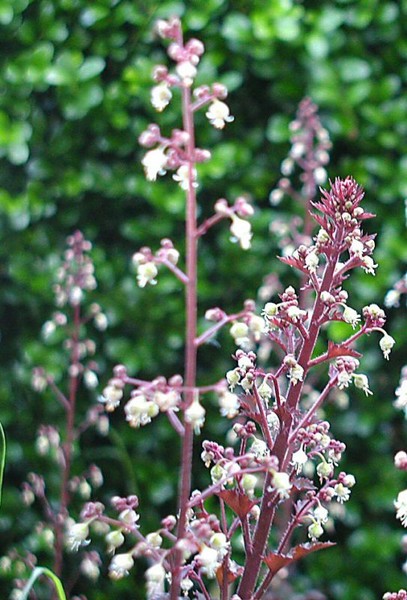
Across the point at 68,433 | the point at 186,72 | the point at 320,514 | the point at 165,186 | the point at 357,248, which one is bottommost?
the point at 68,433

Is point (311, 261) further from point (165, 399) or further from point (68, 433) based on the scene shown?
point (68, 433)

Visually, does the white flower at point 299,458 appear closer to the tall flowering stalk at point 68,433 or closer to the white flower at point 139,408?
the white flower at point 139,408

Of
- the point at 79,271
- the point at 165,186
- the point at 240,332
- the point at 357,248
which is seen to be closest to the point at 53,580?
the point at 240,332

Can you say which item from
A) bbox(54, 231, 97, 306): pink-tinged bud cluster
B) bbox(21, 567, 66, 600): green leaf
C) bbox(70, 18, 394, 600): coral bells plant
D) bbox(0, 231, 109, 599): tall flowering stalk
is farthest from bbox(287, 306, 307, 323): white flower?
bbox(54, 231, 97, 306): pink-tinged bud cluster

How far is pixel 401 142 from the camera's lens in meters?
1.78

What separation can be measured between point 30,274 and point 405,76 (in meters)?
1.01

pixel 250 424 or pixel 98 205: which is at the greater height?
pixel 250 424

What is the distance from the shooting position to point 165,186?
6.03 ft

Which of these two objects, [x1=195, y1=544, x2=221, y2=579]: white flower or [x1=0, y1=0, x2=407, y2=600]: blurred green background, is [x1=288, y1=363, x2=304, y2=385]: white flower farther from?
[x1=0, y1=0, x2=407, y2=600]: blurred green background

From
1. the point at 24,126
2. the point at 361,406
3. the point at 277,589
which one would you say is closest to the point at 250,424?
the point at 277,589

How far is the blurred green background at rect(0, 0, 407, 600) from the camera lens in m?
1.76

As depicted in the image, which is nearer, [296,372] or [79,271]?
[296,372]

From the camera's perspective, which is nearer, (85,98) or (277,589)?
(277,589)

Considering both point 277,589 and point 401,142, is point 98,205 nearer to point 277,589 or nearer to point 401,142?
point 401,142
